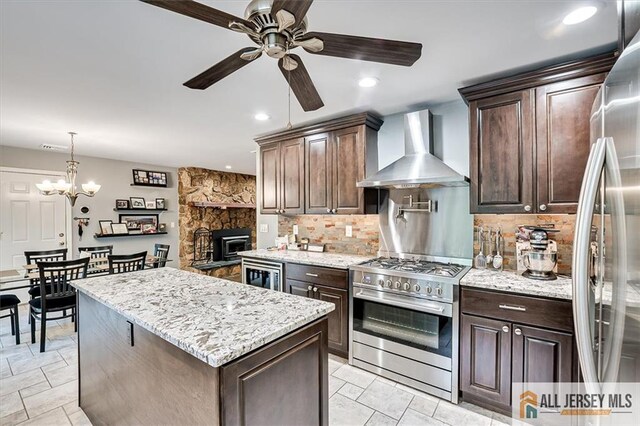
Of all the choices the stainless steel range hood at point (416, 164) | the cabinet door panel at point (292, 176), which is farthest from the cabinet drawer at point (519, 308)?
the cabinet door panel at point (292, 176)

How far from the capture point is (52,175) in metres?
4.93

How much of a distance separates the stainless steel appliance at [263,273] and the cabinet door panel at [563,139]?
251 cm

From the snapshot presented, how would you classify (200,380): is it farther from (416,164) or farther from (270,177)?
(270,177)

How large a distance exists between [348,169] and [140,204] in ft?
16.1

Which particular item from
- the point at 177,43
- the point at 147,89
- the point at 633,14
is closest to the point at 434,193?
the point at 633,14

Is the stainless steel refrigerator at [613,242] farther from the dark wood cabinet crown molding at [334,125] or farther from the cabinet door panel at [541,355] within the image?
the dark wood cabinet crown molding at [334,125]

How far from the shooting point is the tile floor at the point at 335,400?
2.06 m

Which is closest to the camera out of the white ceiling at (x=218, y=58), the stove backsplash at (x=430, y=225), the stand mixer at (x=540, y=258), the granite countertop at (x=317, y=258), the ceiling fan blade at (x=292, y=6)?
the ceiling fan blade at (x=292, y=6)

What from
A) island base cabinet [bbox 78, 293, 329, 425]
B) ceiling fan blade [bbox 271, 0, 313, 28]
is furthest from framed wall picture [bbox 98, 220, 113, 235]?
ceiling fan blade [bbox 271, 0, 313, 28]

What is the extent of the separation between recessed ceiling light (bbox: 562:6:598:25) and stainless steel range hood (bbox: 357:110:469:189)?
3.74 feet

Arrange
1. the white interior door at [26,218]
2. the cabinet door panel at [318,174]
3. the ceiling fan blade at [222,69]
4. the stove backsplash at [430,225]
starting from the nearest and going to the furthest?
the ceiling fan blade at [222,69] → the stove backsplash at [430,225] → the cabinet door panel at [318,174] → the white interior door at [26,218]

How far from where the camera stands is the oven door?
224 centimetres

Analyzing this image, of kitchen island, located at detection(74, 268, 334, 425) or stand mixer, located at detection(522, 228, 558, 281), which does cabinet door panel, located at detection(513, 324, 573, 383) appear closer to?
stand mixer, located at detection(522, 228, 558, 281)

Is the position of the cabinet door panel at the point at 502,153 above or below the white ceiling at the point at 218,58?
below
